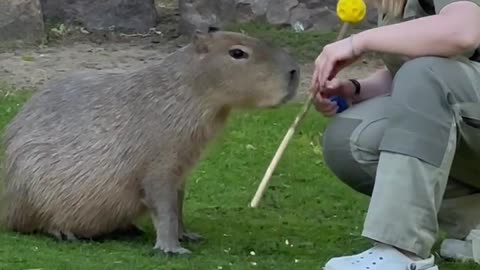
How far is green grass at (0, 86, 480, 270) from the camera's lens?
3.03m

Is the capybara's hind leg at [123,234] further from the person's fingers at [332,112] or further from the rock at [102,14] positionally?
the rock at [102,14]

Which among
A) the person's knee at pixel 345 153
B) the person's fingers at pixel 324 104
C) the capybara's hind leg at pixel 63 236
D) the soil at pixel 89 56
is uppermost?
the person's fingers at pixel 324 104

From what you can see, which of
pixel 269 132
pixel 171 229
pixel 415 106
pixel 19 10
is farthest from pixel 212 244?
pixel 19 10

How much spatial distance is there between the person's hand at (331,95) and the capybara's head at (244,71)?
83 millimetres

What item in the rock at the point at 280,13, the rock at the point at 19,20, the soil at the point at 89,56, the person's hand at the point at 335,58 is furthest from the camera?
the rock at the point at 280,13

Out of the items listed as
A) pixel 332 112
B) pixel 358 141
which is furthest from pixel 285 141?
pixel 358 141

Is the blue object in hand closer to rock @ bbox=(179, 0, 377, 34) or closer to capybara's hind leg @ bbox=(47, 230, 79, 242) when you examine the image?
capybara's hind leg @ bbox=(47, 230, 79, 242)

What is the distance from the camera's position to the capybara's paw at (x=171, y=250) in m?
3.11

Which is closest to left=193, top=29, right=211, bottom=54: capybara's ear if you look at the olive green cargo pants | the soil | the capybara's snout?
the capybara's snout

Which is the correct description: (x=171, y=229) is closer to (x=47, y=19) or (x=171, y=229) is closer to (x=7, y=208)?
(x=7, y=208)

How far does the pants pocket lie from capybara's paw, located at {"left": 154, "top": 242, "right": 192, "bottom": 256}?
779 millimetres

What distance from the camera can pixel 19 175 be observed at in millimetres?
3273

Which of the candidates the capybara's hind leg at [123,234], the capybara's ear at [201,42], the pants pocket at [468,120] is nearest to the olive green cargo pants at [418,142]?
the pants pocket at [468,120]

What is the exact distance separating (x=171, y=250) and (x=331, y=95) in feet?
1.89
